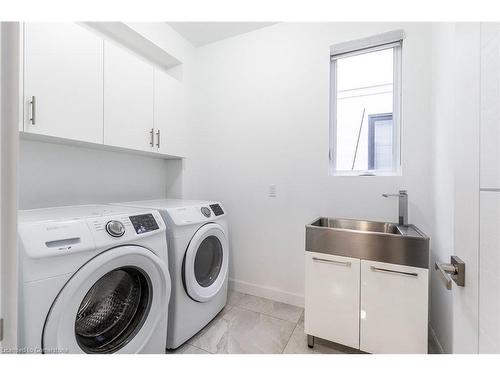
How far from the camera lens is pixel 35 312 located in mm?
812

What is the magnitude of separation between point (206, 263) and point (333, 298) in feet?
3.17

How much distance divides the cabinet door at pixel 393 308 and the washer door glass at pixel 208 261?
1071 millimetres

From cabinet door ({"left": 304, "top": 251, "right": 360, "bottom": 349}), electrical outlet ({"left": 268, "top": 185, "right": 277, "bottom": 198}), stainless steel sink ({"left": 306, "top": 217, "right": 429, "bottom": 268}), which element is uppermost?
electrical outlet ({"left": 268, "top": 185, "right": 277, "bottom": 198})

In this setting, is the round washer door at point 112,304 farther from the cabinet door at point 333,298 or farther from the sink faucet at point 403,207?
the sink faucet at point 403,207

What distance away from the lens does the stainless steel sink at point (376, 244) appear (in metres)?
1.22

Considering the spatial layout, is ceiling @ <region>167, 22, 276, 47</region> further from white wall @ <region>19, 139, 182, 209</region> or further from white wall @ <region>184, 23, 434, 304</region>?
white wall @ <region>19, 139, 182, 209</region>

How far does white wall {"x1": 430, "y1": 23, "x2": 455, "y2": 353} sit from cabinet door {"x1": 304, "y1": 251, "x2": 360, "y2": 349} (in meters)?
0.49

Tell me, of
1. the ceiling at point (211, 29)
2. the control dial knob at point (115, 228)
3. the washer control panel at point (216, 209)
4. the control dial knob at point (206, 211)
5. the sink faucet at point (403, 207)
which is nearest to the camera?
the control dial knob at point (115, 228)

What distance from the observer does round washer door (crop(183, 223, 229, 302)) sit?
148 centimetres

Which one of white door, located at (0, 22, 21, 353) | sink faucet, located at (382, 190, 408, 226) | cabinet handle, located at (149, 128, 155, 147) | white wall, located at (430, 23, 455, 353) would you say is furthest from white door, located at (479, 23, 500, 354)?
cabinet handle, located at (149, 128, 155, 147)

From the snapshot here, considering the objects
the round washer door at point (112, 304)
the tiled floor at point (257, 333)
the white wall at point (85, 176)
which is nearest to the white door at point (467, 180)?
the tiled floor at point (257, 333)

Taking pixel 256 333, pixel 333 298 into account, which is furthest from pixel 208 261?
pixel 333 298

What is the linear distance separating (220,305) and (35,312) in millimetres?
1273
